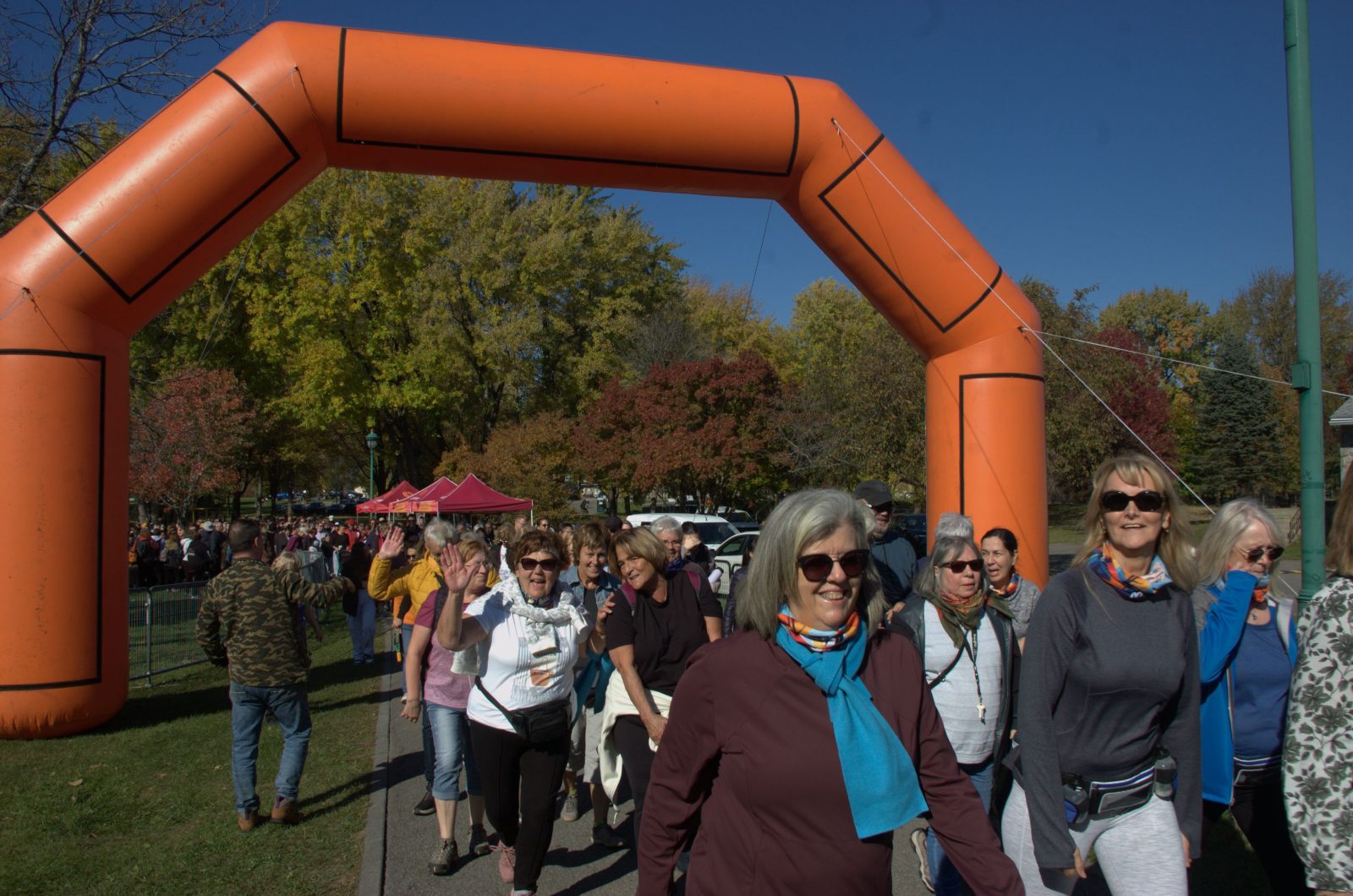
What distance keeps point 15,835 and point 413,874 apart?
2.35 metres

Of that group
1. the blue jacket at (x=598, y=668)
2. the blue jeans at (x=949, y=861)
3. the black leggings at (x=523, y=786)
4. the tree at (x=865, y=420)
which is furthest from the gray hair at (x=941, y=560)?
the tree at (x=865, y=420)

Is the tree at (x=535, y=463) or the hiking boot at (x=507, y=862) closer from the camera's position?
the hiking boot at (x=507, y=862)

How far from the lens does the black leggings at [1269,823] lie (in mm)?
3301

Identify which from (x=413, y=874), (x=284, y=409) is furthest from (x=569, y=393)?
(x=413, y=874)

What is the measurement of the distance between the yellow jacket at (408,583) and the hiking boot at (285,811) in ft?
4.32

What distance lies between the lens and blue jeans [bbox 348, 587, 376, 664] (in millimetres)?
11352

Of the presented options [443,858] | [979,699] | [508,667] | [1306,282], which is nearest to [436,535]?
[508,667]

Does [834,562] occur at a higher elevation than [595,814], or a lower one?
higher

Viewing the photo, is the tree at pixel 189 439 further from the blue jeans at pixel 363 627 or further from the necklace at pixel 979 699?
the necklace at pixel 979 699

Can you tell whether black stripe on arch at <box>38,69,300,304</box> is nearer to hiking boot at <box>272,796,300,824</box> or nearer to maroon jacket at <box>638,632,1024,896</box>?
hiking boot at <box>272,796,300,824</box>

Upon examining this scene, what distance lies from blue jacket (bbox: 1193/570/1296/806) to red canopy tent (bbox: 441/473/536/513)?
56.5ft

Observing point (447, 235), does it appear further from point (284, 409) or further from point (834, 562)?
point (834, 562)

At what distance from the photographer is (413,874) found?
4.96 m

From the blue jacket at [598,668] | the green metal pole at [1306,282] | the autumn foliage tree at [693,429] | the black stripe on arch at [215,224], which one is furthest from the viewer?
the autumn foliage tree at [693,429]
